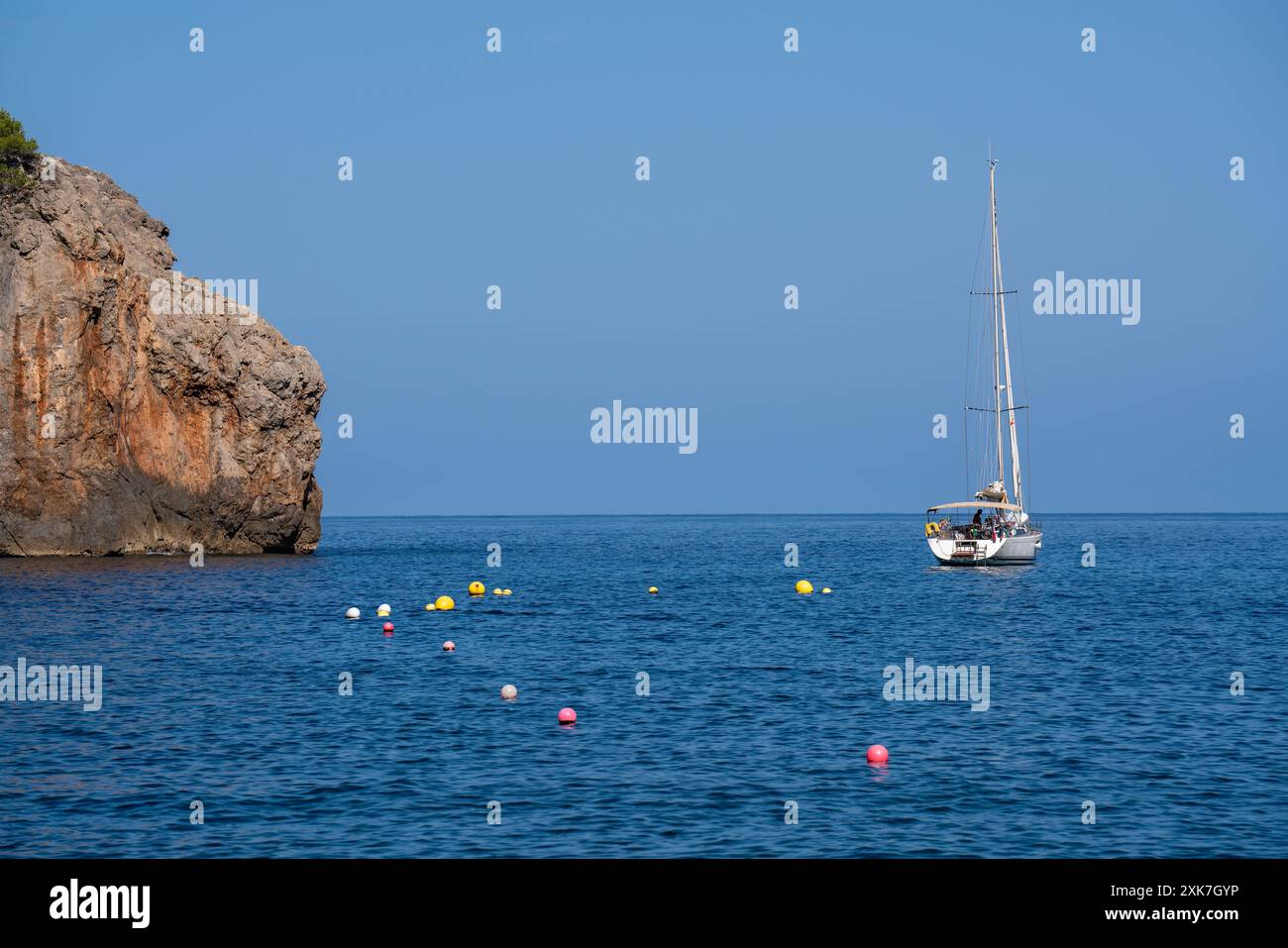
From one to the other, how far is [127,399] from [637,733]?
68.9m

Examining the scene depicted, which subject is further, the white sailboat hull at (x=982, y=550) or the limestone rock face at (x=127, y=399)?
the white sailboat hull at (x=982, y=550)

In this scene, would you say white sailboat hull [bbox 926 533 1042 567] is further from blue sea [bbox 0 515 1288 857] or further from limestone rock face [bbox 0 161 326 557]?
limestone rock face [bbox 0 161 326 557]

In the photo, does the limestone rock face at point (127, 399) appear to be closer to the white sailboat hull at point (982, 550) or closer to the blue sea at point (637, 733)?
the blue sea at point (637, 733)

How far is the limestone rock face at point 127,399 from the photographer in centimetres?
8450

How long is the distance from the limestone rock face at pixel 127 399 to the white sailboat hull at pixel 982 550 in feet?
156

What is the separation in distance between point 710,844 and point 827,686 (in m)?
18.0

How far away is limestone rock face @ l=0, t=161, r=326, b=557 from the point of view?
8450 centimetres

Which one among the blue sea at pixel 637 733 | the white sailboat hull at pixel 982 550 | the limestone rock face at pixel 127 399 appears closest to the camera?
the blue sea at pixel 637 733

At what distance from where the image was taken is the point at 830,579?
91562 millimetres

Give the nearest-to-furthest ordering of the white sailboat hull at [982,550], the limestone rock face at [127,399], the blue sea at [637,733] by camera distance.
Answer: the blue sea at [637,733] → the limestone rock face at [127,399] → the white sailboat hull at [982,550]

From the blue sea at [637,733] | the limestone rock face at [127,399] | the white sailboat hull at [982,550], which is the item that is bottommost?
the blue sea at [637,733]

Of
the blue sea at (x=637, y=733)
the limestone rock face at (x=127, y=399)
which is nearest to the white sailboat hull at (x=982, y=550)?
the blue sea at (x=637, y=733)
